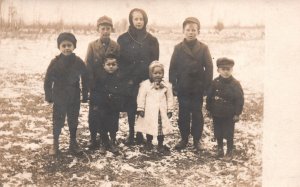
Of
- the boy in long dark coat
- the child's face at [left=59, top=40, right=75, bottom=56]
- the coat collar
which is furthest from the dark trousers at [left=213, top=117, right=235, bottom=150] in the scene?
the child's face at [left=59, top=40, right=75, bottom=56]

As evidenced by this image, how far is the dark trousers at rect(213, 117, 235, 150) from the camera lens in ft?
9.09

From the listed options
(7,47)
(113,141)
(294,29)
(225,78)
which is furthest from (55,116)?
(294,29)

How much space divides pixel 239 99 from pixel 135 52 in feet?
2.65

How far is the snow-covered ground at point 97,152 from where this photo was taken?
103 inches

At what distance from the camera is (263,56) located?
2787 mm

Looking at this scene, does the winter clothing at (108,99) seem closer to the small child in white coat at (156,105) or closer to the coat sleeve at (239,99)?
the small child in white coat at (156,105)

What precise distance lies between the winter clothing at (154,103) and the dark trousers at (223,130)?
36cm

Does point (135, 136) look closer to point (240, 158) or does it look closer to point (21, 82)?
point (240, 158)

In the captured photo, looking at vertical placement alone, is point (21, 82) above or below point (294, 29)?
below

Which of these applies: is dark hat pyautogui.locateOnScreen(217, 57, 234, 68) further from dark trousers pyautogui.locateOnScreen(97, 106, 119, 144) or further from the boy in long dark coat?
dark trousers pyautogui.locateOnScreen(97, 106, 119, 144)

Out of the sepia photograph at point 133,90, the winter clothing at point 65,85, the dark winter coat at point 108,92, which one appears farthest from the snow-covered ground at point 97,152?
the dark winter coat at point 108,92

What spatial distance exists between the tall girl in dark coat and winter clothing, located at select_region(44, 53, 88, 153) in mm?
297

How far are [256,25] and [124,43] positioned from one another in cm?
97

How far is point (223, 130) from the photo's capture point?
279cm
